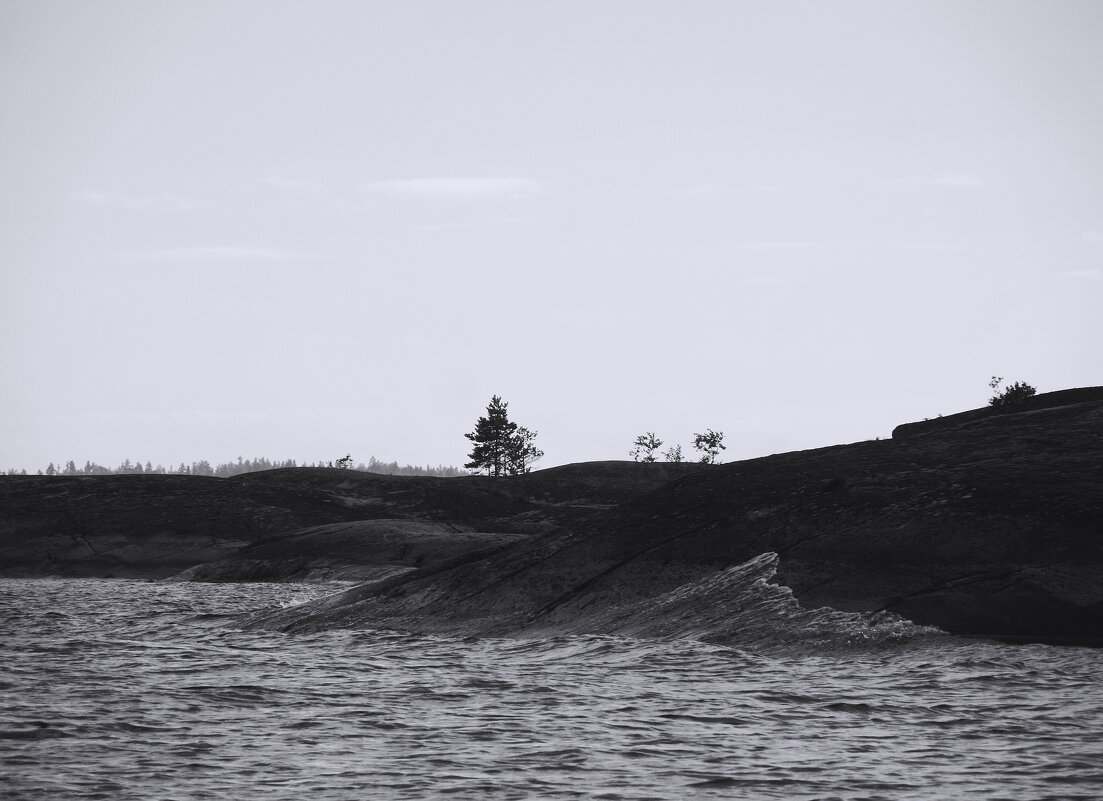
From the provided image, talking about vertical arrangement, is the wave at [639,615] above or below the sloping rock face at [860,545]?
below

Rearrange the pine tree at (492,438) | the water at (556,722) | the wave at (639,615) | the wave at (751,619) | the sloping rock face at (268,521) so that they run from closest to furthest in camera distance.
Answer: the water at (556,722) → the wave at (751,619) → the wave at (639,615) → the sloping rock face at (268,521) → the pine tree at (492,438)

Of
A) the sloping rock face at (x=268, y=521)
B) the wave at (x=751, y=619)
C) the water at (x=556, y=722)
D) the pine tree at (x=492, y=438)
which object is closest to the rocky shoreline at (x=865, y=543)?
the wave at (x=751, y=619)

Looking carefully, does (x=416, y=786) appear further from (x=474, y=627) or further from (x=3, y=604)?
(x=3, y=604)

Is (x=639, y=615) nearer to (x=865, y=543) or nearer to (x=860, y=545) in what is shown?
(x=860, y=545)

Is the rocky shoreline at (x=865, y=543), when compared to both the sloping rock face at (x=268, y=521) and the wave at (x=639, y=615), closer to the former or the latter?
the wave at (x=639, y=615)

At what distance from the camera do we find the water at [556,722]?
40.7 feet

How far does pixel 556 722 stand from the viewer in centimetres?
1586

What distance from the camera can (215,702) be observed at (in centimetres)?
1788

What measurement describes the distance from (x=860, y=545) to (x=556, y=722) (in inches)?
370

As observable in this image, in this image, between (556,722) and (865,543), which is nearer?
(556,722)

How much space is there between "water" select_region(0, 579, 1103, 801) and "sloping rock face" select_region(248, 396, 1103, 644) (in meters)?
1.33

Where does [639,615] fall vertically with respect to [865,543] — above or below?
below

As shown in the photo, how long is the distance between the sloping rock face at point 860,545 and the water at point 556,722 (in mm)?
1326

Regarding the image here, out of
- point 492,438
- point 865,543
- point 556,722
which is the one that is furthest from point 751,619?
point 492,438
